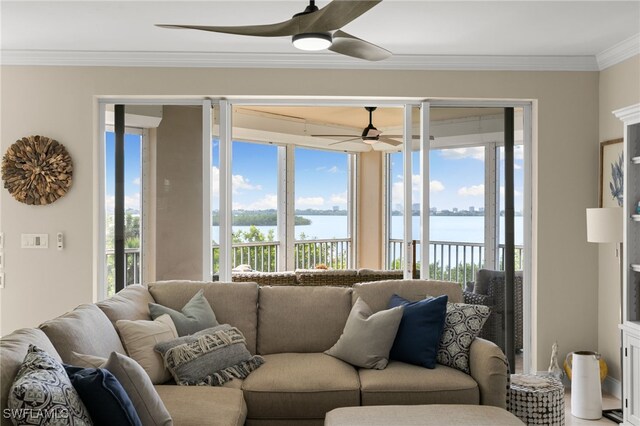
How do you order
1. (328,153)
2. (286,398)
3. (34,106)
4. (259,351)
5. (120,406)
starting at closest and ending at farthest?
(120,406), (286,398), (259,351), (34,106), (328,153)

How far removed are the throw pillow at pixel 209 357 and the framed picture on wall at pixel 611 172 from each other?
3.03 meters

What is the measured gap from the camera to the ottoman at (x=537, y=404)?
3.25 meters

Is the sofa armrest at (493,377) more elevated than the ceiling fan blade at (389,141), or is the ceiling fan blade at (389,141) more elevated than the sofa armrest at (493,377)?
the ceiling fan blade at (389,141)

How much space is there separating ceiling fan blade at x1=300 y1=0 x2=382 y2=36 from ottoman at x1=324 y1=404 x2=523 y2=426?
1768 millimetres

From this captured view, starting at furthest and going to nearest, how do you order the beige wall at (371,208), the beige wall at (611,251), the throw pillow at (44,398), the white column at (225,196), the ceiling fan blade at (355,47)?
the beige wall at (371,208) < the white column at (225,196) < the beige wall at (611,251) < the ceiling fan blade at (355,47) < the throw pillow at (44,398)

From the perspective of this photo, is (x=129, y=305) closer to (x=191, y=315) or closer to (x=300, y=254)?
(x=191, y=315)

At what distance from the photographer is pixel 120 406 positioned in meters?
1.95

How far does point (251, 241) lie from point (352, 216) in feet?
5.43

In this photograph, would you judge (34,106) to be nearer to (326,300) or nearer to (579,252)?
(326,300)

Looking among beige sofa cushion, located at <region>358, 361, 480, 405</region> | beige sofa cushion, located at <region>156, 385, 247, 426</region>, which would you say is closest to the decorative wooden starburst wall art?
beige sofa cushion, located at <region>156, 385, 247, 426</region>

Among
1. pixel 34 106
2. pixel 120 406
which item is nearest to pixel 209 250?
pixel 34 106

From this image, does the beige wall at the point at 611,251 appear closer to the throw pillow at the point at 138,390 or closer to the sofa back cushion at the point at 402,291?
the sofa back cushion at the point at 402,291

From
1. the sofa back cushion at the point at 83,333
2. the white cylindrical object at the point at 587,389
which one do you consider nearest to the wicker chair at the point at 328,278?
the white cylindrical object at the point at 587,389

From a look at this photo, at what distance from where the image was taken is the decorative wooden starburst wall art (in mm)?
4738
